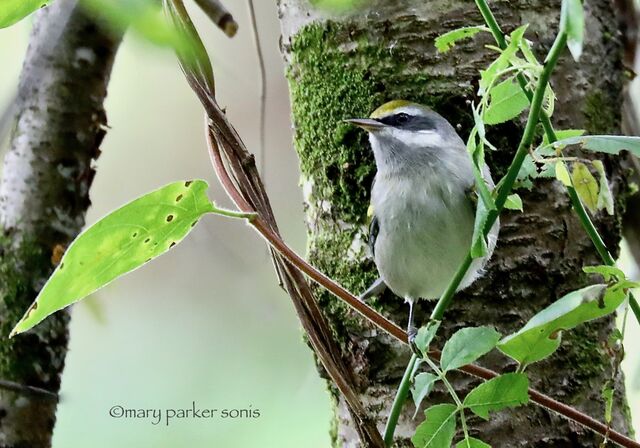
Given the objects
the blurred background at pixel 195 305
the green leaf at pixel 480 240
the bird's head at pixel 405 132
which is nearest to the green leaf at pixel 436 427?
the green leaf at pixel 480 240

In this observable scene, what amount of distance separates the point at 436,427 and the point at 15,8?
1.71ft

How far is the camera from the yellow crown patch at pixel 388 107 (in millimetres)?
1107

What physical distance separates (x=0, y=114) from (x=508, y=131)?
2.80 feet

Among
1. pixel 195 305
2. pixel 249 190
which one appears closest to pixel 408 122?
pixel 249 190

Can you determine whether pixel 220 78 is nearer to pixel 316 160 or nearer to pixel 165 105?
pixel 165 105

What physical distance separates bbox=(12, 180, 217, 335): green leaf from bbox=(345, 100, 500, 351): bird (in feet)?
1.49

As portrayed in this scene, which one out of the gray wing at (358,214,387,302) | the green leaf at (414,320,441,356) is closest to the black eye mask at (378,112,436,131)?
the gray wing at (358,214,387,302)

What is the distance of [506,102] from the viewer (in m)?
0.71

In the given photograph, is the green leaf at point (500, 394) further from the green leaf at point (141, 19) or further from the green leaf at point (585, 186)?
the green leaf at point (141, 19)

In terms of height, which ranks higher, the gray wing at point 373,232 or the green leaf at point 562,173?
the gray wing at point 373,232

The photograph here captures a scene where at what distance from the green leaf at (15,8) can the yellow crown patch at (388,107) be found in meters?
0.56

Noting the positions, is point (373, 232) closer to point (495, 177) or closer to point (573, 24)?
point (495, 177)

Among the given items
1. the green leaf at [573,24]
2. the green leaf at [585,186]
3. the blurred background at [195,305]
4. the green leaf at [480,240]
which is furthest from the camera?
the blurred background at [195,305]

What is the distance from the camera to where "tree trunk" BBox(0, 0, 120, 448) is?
1156mm
